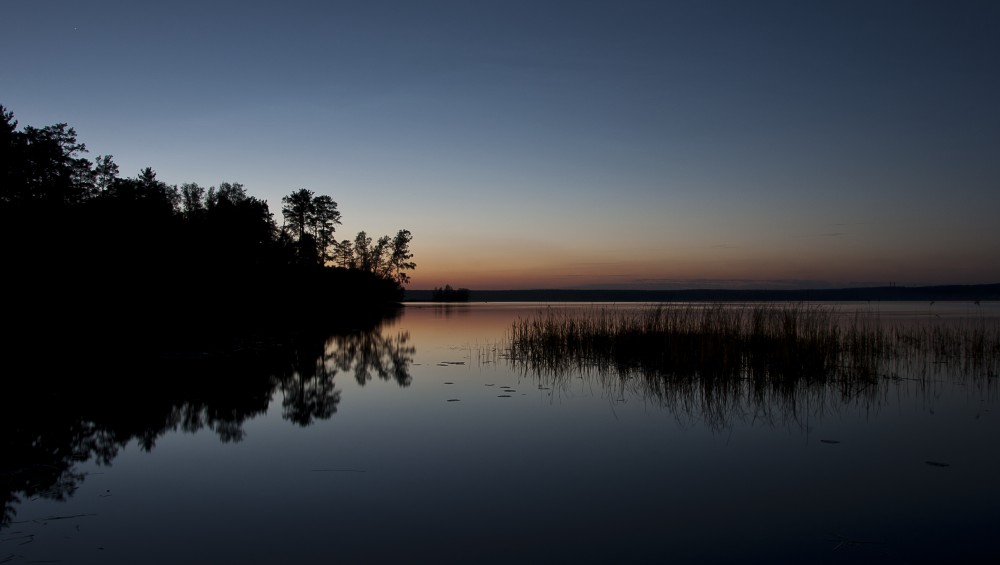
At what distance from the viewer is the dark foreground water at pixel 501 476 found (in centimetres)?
432

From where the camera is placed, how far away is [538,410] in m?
9.66

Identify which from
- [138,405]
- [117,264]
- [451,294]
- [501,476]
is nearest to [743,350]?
[501,476]

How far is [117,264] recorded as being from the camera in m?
20.2

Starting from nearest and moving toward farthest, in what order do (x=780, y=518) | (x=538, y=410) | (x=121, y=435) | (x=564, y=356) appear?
(x=780, y=518)
(x=121, y=435)
(x=538, y=410)
(x=564, y=356)

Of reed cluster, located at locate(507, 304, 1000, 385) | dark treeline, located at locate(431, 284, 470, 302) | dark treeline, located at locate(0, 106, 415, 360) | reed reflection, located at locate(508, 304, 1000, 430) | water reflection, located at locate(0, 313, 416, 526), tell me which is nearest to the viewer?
water reflection, located at locate(0, 313, 416, 526)

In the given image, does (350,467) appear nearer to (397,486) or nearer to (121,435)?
(397,486)

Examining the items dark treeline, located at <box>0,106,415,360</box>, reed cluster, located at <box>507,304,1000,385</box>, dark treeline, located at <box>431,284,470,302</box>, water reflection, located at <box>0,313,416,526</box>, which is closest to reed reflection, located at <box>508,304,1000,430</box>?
reed cluster, located at <box>507,304,1000,385</box>

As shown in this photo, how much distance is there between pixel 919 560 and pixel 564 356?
40.7 ft

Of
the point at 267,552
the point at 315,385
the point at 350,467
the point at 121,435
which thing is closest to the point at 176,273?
the point at 315,385

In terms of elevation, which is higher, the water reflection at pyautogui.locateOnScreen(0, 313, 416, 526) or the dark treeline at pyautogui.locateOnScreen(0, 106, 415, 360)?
the dark treeline at pyautogui.locateOnScreen(0, 106, 415, 360)

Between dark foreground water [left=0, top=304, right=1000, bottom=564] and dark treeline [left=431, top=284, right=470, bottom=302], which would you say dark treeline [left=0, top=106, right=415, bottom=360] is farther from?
dark treeline [left=431, top=284, right=470, bottom=302]

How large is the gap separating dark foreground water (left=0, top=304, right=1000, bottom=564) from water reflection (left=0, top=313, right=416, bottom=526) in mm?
50

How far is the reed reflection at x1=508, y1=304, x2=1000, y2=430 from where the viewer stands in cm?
996

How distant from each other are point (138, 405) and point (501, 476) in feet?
20.8
